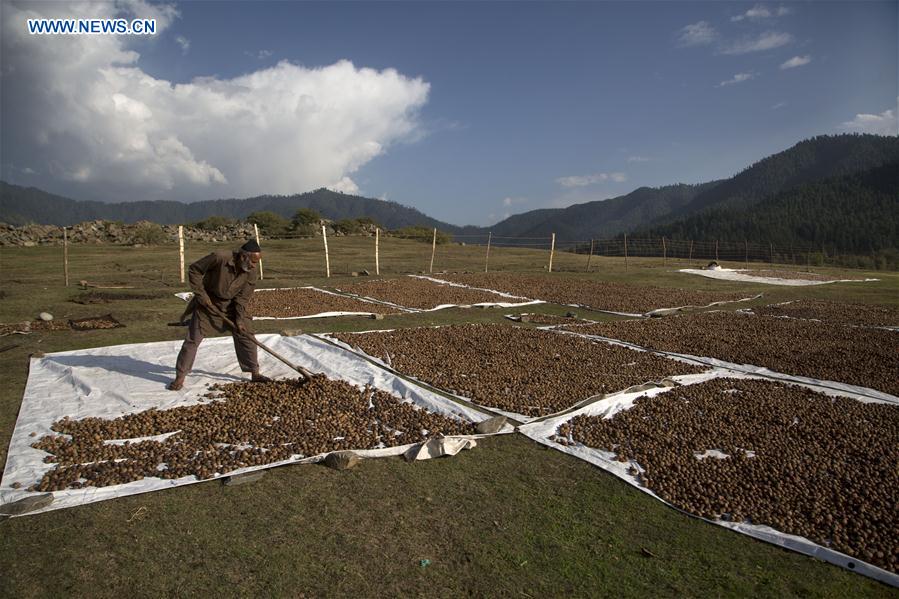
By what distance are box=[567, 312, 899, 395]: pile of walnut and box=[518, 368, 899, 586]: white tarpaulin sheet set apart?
73 centimetres

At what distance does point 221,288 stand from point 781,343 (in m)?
7.52

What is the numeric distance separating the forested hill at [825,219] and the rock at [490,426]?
59.7 metres

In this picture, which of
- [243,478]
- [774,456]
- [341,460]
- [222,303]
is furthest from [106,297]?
[774,456]

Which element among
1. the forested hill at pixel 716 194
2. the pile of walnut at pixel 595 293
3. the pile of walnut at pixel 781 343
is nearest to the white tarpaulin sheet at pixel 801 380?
the pile of walnut at pixel 781 343

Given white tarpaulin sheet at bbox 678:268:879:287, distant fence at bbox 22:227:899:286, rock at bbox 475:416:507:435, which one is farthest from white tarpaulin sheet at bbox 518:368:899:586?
white tarpaulin sheet at bbox 678:268:879:287

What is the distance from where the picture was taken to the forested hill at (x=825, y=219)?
173 feet

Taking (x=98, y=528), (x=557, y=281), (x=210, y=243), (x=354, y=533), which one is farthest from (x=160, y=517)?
(x=210, y=243)

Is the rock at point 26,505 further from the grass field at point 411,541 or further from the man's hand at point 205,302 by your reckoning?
the man's hand at point 205,302

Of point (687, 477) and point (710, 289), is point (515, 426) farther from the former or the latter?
point (710, 289)

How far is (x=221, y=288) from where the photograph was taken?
5238 mm

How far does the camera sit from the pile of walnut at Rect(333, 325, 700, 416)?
5.07 metres

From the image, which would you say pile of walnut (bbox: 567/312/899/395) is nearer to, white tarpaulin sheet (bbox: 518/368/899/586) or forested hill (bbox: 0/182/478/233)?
white tarpaulin sheet (bbox: 518/368/899/586)

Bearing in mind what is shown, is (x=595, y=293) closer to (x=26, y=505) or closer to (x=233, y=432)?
(x=233, y=432)

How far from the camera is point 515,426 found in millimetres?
4336
